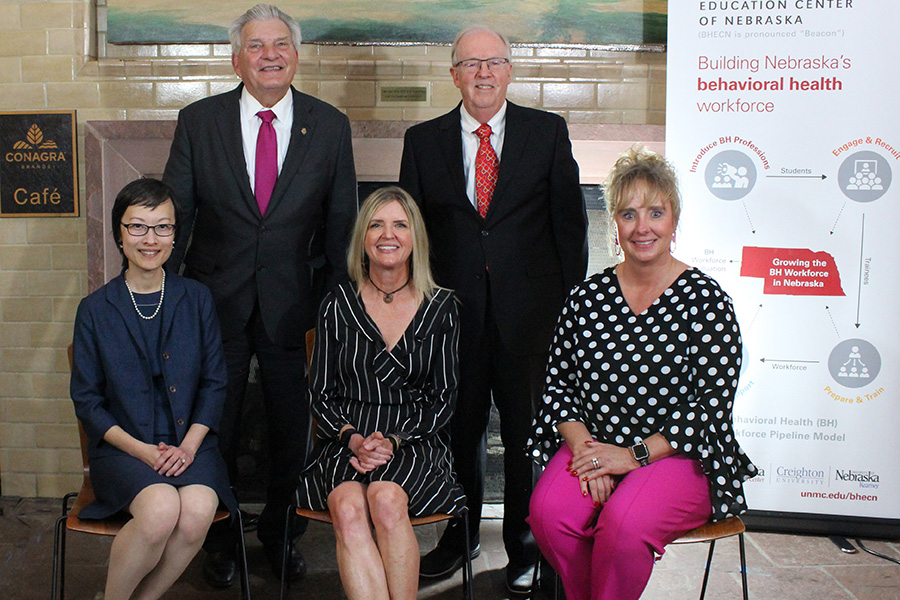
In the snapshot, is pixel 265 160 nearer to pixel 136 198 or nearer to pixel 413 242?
pixel 136 198

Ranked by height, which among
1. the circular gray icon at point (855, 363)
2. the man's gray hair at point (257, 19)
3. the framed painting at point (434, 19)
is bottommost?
the circular gray icon at point (855, 363)

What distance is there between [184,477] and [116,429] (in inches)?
8.7

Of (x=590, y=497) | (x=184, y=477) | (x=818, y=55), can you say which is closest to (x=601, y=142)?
(x=818, y=55)

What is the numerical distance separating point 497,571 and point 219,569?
93 centimetres

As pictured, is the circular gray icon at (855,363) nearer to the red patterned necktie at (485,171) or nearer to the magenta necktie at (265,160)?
the red patterned necktie at (485,171)

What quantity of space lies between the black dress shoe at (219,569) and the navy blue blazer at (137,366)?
57 centimetres

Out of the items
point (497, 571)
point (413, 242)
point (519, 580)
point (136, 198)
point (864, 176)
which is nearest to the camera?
point (136, 198)

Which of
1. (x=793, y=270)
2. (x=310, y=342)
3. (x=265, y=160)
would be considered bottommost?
(x=310, y=342)

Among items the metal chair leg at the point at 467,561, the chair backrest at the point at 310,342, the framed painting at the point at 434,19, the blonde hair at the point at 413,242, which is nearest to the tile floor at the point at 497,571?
the metal chair leg at the point at 467,561

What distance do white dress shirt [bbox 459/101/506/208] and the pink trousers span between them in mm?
955

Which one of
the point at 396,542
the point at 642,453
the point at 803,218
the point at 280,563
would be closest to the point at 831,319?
the point at 803,218

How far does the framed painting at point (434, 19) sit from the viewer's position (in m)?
3.24

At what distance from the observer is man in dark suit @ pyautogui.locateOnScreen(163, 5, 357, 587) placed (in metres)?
2.49

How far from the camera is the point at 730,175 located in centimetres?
299
